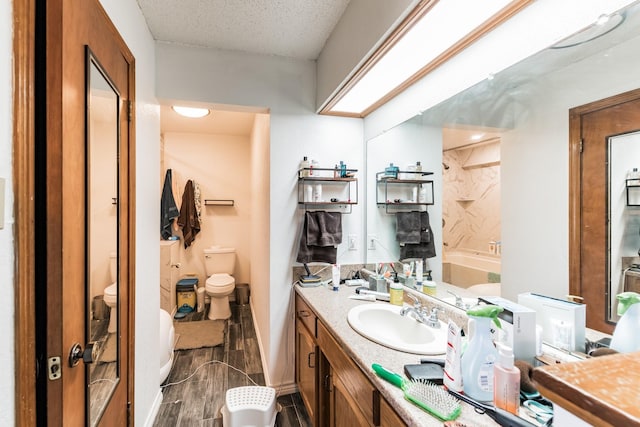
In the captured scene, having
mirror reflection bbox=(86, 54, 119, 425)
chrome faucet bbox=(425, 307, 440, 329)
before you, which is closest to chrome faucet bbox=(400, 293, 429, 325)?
chrome faucet bbox=(425, 307, 440, 329)

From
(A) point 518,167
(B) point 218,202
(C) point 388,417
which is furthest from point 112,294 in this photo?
(B) point 218,202

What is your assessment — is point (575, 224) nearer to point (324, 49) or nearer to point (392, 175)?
point (392, 175)

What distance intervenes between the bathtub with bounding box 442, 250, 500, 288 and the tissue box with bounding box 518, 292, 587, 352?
226 millimetres

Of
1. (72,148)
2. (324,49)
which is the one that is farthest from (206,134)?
(72,148)

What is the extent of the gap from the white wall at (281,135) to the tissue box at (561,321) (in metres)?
1.40

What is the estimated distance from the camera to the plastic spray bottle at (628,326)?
0.81 m

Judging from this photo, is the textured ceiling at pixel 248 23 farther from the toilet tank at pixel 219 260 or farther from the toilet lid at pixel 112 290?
the toilet tank at pixel 219 260

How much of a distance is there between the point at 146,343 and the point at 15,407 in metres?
1.23

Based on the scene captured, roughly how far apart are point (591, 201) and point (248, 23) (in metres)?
1.95

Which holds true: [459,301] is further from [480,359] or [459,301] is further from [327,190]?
[327,190]

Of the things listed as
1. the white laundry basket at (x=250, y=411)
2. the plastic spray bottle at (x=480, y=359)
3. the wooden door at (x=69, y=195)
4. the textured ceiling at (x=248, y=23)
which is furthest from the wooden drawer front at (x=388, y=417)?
the textured ceiling at (x=248, y=23)

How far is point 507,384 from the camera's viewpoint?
0.77m

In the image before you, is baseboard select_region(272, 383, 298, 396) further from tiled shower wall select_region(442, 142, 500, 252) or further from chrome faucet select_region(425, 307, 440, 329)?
tiled shower wall select_region(442, 142, 500, 252)

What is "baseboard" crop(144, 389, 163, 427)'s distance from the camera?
71.5 inches
